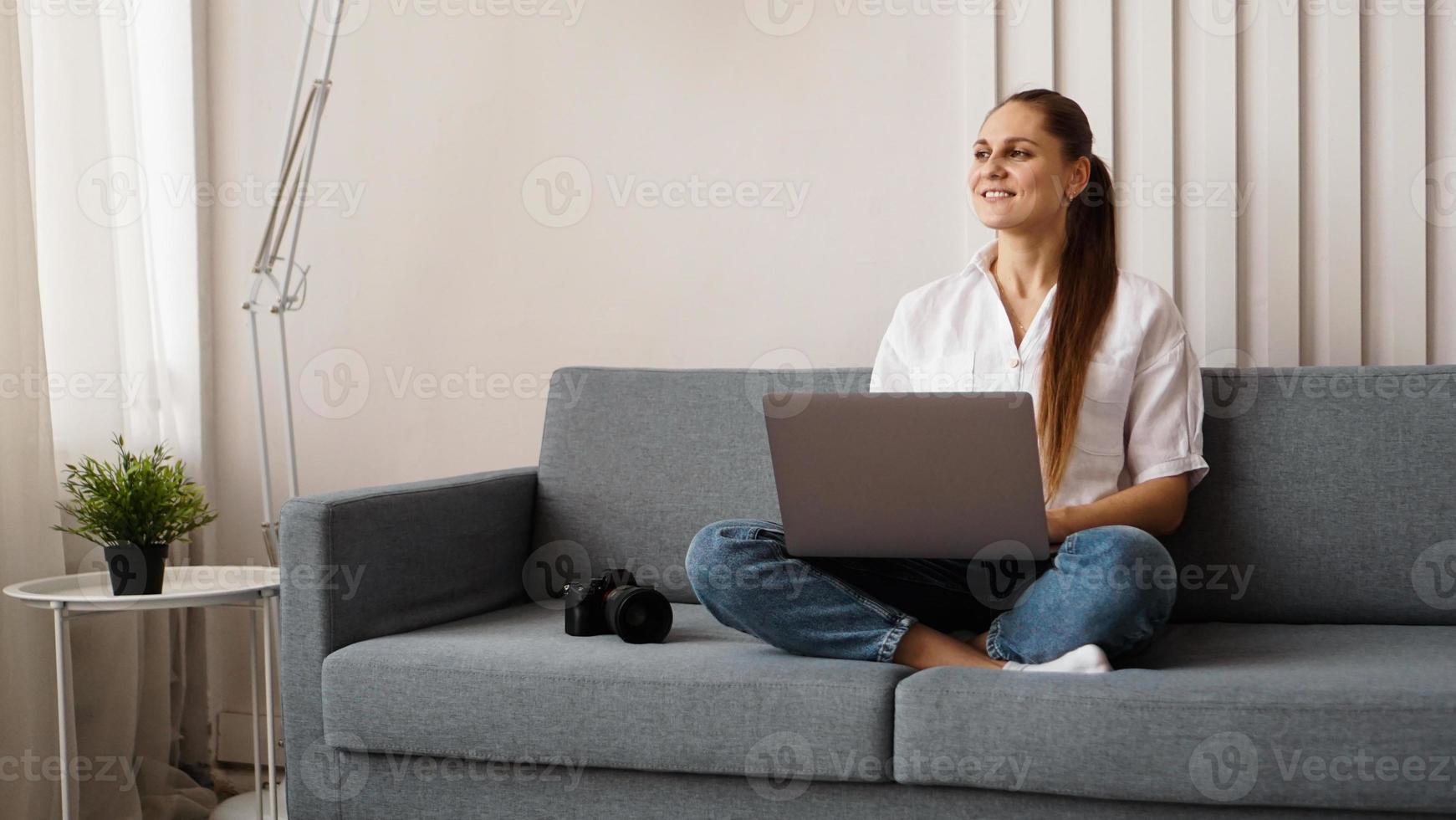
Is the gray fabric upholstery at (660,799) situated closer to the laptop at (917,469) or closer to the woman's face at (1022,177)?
the laptop at (917,469)

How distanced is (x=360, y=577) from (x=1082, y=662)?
97 cm

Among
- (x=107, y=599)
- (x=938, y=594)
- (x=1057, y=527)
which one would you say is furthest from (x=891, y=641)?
(x=107, y=599)

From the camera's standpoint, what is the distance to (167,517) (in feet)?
6.82

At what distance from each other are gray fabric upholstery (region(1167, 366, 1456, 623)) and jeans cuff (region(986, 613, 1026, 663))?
407 mm

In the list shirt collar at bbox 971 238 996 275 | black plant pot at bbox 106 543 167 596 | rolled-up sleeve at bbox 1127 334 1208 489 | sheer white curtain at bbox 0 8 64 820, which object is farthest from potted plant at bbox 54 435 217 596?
rolled-up sleeve at bbox 1127 334 1208 489

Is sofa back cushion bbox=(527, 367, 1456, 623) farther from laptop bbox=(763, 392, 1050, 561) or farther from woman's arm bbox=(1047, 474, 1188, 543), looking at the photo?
laptop bbox=(763, 392, 1050, 561)

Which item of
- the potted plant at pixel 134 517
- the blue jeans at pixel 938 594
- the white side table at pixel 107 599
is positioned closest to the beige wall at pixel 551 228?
the white side table at pixel 107 599

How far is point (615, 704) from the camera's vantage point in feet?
5.17

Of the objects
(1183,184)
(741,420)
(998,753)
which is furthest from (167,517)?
(1183,184)

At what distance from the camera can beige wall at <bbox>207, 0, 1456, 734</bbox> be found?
2.23m

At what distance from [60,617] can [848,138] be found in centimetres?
159

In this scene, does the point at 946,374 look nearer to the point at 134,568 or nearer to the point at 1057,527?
the point at 1057,527

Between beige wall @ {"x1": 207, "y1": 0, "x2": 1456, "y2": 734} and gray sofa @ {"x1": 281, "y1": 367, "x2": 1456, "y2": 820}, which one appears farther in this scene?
beige wall @ {"x1": 207, "y1": 0, "x2": 1456, "y2": 734}

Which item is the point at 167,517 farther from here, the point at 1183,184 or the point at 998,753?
the point at 1183,184
